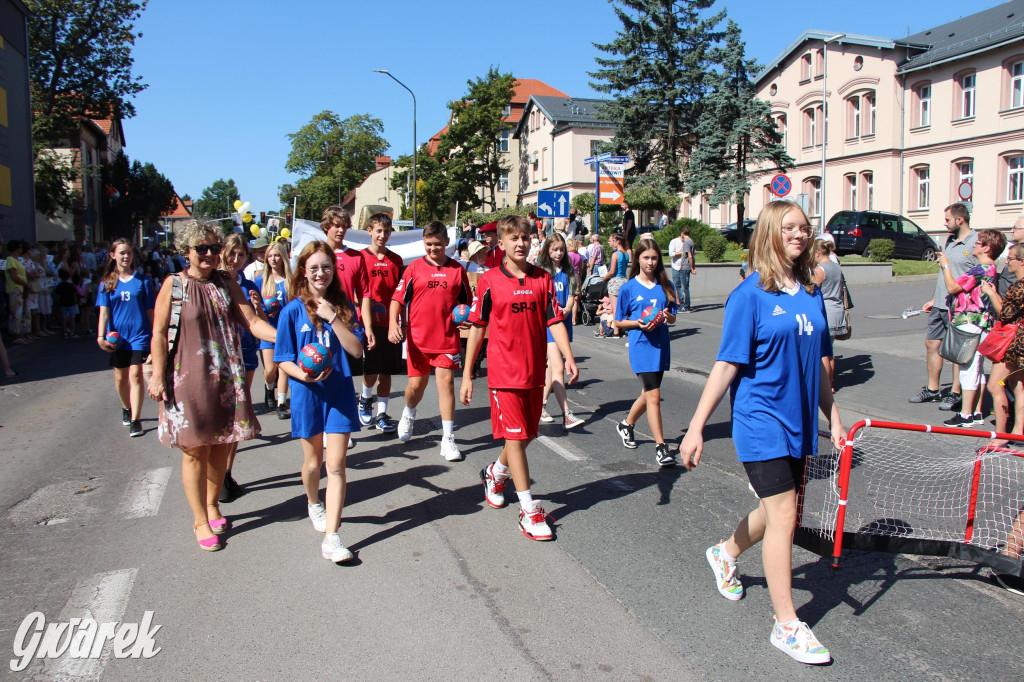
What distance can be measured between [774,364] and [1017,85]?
1468 inches

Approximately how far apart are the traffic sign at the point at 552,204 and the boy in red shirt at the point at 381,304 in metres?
12.4

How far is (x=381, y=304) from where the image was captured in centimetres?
733

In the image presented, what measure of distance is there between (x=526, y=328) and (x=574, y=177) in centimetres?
5523

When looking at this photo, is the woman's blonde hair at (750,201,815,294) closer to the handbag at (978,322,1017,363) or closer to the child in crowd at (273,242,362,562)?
the child in crowd at (273,242,362,562)

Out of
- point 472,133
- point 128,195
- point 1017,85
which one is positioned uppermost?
point 472,133

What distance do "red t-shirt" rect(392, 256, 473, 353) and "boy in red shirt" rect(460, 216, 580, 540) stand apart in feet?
5.31

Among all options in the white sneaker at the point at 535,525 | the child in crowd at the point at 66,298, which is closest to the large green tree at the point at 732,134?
the child in crowd at the point at 66,298

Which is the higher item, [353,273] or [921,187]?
[921,187]

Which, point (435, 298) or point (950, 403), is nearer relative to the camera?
point (435, 298)

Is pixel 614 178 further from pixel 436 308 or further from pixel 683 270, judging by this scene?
pixel 436 308

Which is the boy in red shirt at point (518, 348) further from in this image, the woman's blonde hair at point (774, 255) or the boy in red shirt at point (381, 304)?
the boy in red shirt at point (381, 304)

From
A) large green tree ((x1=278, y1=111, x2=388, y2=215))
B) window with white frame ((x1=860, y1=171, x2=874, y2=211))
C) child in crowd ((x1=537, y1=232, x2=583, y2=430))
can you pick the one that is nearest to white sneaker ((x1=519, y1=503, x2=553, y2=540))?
child in crowd ((x1=537, y1=232, x2=583, y2=430))

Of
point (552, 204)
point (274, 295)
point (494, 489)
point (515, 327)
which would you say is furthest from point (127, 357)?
point (552, 204)

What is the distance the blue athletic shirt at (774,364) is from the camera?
3338 millimetres
